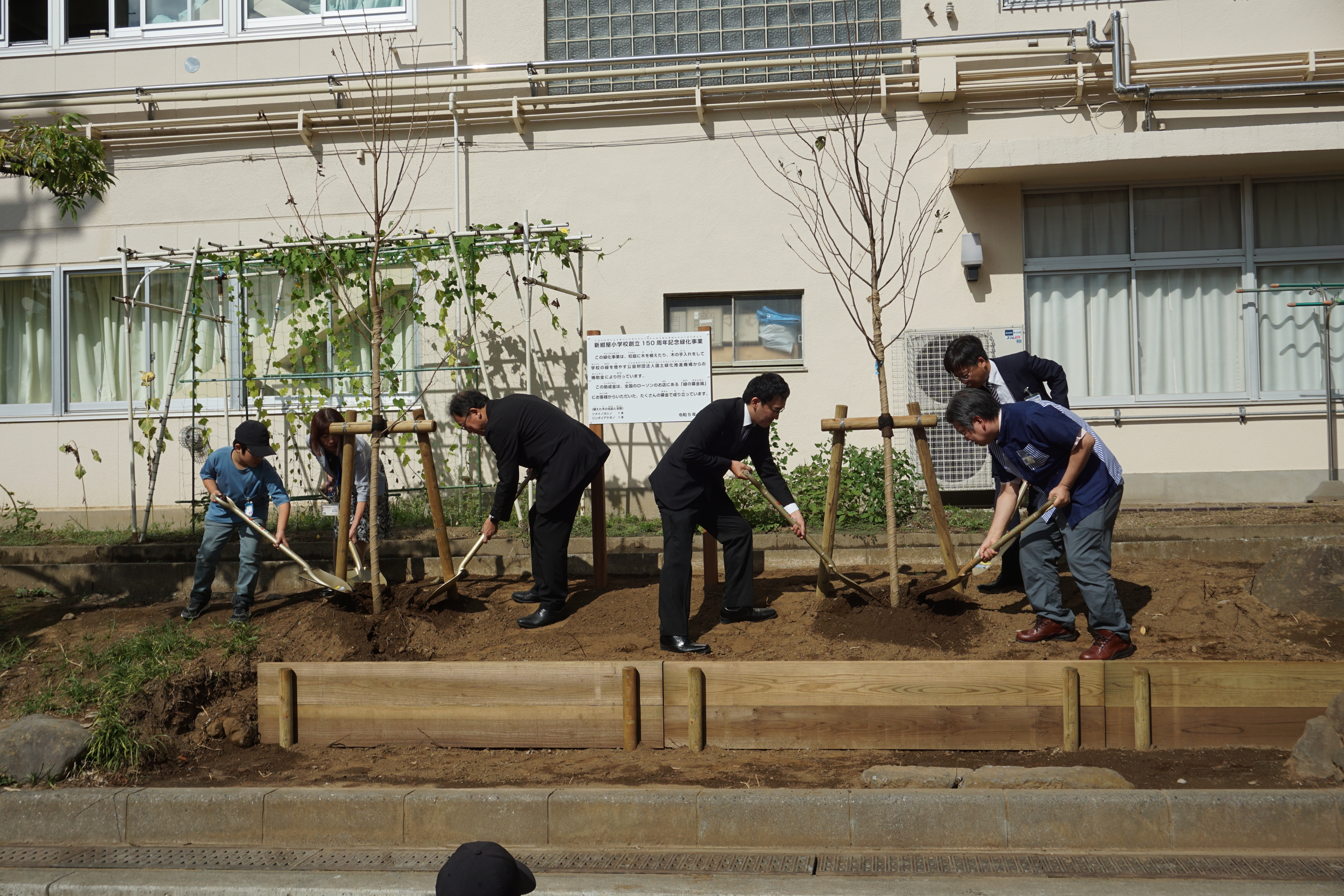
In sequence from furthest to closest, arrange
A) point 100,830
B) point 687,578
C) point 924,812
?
point 687,578 → point 100,830 → point 924,812

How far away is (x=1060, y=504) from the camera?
5219mm

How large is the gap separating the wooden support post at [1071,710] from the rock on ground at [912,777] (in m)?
0.64

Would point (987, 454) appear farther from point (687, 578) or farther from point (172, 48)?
point (172, 48)

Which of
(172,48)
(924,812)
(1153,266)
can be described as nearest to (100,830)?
(924,812)

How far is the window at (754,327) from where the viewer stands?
9.70 meters

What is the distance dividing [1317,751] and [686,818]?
275 centimetres

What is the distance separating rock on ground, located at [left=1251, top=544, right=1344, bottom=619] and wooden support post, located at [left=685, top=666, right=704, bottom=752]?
11.8 feet

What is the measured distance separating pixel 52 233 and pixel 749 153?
7461mm

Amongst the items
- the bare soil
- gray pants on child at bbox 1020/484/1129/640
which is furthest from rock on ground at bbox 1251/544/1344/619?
gray pants on child at bbox 1020/484/1129/640

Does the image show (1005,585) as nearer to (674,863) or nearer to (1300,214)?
(674,863)

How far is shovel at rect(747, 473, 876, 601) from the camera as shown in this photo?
235 inches

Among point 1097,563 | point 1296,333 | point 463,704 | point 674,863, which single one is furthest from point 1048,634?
point 1296,333

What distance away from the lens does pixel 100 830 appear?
4.57m

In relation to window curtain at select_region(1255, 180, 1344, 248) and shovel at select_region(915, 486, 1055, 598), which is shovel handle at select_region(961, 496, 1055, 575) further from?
window curtain at select_region(1255, 180, 1344, 248)
